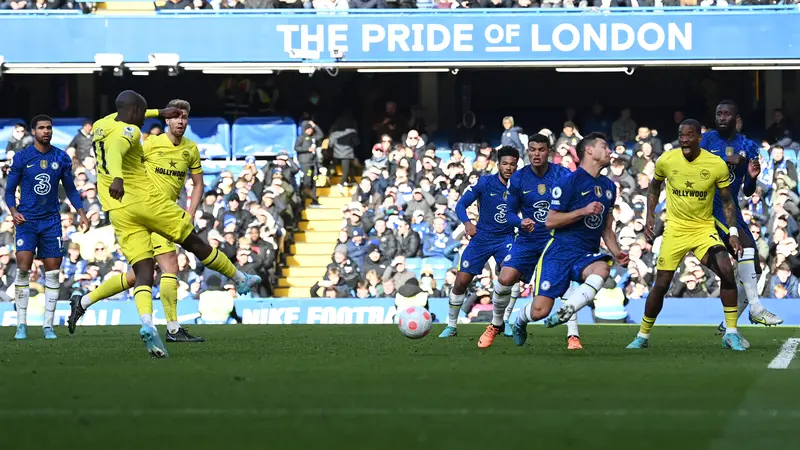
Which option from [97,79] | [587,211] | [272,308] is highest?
[97,79]

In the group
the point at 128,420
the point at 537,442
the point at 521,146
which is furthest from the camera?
the point at 521,146

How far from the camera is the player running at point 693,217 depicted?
13.7 m

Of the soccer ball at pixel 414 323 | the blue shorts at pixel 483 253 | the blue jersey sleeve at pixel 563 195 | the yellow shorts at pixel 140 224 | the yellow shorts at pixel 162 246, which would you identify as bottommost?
the soccer ball at pixel 414 323

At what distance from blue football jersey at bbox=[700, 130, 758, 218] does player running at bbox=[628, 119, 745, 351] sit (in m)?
1.14

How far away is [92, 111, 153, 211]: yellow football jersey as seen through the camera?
1188 cm

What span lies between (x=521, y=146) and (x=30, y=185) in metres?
13.7

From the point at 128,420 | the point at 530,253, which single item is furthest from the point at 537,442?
the point at 530,253

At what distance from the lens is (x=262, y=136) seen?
30.8m

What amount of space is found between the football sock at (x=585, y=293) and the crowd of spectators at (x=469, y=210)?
30.6ft

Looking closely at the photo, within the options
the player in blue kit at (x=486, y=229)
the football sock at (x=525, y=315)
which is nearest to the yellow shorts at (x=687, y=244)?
the football sock at (x=525, y=315)

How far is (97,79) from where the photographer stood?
3334cm

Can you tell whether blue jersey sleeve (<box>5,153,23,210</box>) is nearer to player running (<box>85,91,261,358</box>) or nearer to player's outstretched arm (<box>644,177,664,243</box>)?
player running (<box>85,91,261,358</box>)

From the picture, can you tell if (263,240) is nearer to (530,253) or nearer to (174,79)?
(174,79)

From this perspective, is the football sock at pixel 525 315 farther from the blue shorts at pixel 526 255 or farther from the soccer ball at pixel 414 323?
the soccer ball at pixel 414 323
